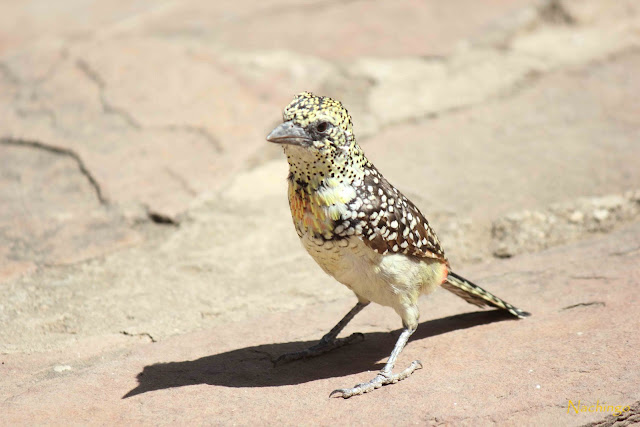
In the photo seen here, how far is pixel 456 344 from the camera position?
4.49 meters

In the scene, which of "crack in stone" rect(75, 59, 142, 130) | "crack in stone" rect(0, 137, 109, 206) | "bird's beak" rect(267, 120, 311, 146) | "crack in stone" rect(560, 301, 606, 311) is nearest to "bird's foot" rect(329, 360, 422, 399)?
"crack in stone" rect(560, 301, 606, 311)

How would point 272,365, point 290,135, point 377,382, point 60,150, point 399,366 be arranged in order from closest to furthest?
point 290,135
point 377,382
point 399,366
point 272,365
point 60,150

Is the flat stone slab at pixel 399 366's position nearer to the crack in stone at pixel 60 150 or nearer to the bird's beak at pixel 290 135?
the bird's beak at pixel 290 135

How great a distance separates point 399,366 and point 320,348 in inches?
20.8

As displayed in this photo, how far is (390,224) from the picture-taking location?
4.07m

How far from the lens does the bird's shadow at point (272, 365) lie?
13.6ft

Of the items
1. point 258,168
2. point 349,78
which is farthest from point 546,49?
point 258,168

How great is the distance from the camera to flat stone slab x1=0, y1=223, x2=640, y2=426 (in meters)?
3.69

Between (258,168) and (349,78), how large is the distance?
5.78 feet

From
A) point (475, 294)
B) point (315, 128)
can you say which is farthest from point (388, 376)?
point (315, 128)

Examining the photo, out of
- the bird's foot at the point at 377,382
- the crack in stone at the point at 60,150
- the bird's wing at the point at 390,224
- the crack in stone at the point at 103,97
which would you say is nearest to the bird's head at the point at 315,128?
the bird's wing at the point at 390,224

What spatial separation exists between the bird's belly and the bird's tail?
32 cm

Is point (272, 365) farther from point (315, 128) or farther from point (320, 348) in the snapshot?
point (315, 128)

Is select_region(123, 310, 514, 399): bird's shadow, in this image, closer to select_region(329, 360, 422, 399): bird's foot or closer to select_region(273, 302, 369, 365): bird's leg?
select_region(273, 302, 369, 365): bird's leg
